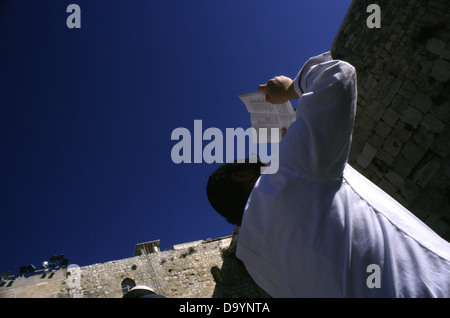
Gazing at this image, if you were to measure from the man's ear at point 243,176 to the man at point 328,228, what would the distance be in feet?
1.31

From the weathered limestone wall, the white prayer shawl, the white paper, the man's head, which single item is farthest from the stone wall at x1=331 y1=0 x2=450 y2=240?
the weathered limestone wall

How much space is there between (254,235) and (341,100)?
75 cm

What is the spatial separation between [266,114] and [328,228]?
1154 mm

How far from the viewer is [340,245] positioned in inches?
40.2

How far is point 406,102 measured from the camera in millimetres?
4703

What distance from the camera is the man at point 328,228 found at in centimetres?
102

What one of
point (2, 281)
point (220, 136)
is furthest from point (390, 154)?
point (2, 281)

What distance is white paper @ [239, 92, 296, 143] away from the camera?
6.24 ft

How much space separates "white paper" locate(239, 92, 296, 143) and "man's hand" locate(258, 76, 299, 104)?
11.4 inches

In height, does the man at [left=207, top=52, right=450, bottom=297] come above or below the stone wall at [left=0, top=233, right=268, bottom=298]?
above

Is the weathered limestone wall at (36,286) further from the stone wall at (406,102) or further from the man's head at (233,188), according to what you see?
the stone wall at (406,102)

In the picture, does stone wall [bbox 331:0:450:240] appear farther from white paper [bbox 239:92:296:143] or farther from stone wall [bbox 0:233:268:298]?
stone wall [bbox 0:233:268:298]

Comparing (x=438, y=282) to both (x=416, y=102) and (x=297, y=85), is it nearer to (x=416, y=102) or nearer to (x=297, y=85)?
(x=297, y=85)
